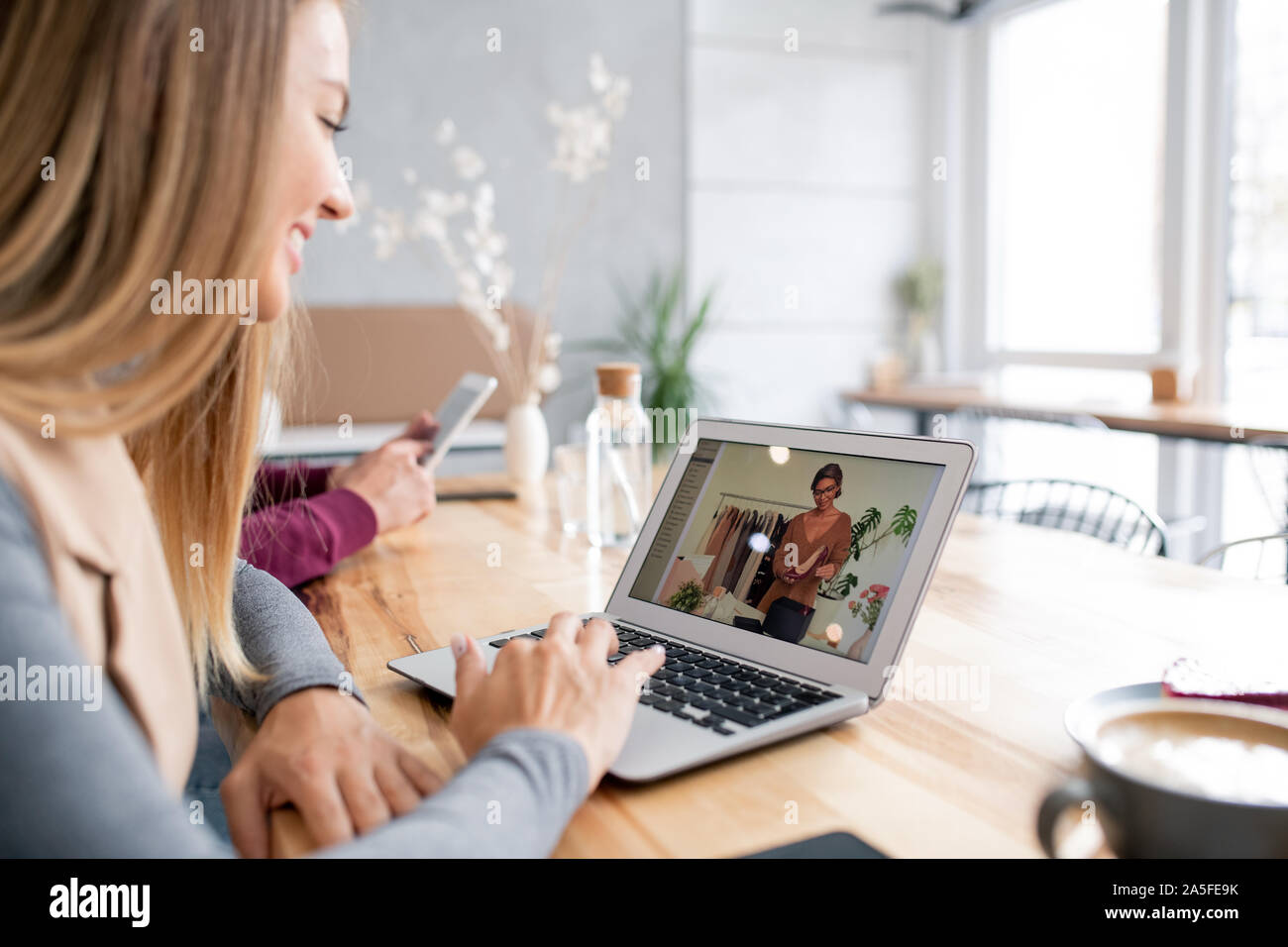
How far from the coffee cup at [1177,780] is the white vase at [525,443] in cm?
152

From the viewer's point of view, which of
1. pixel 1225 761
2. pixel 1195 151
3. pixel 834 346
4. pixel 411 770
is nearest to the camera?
pixel 1225 761

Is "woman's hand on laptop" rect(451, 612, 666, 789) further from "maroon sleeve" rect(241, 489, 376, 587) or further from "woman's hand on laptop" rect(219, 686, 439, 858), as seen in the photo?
"maroon sleeve" rect(241, 489, 376, 587)

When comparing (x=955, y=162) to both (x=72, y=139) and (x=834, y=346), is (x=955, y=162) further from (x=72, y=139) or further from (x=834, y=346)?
(x=72, y=139)

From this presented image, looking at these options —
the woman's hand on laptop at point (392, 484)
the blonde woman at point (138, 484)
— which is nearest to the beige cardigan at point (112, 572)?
the blonde woman at point (138, 484)

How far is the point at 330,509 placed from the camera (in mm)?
1389

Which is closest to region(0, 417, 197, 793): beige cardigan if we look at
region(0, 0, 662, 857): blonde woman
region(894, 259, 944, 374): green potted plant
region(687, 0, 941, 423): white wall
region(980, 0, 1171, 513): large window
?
region(0, 0, 662, 857): blonde woman

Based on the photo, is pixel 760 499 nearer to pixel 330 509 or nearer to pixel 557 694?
pixel 557 694

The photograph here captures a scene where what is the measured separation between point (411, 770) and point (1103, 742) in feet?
1.33

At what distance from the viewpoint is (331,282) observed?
4.39 metres

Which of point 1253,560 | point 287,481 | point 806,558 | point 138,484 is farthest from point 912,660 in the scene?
point 1253,560

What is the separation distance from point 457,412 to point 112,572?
1.12 metres

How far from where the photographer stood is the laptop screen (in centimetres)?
81
